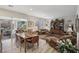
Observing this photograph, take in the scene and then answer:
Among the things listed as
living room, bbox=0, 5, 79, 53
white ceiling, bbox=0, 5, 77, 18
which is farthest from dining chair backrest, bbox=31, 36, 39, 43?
white ceiling, bbox=0, 5, 77, 18

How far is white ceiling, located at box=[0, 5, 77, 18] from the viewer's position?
2.22m

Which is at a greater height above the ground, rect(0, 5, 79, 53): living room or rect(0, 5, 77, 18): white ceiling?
rect(0, 5, 77, 18): white ceiling

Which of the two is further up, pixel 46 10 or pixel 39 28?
pixel 46 10

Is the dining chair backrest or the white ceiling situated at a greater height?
the white ceiling

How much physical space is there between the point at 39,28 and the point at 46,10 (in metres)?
0.37

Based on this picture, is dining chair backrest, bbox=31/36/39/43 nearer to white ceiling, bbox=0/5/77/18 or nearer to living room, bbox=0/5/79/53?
living room, bbox=0/5/79/53

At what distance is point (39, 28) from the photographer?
228 cm

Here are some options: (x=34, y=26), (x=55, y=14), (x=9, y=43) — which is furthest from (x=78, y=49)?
(x=9, y=43)

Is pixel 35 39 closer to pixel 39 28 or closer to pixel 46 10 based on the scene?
pixel 39 28

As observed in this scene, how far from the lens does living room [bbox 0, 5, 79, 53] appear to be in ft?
7.27

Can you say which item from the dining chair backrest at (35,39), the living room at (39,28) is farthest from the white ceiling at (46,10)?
the dining chair backrest at (35,39)


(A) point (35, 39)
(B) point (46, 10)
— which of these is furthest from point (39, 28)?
(B) point (46, 10)

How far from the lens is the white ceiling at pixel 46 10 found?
7.29 ft
